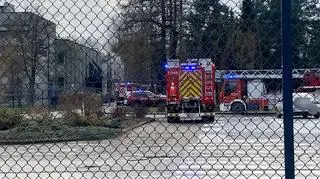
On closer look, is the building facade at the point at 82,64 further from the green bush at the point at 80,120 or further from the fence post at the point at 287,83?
the green bush at the point at 80,120

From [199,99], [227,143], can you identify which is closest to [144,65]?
[227,143]

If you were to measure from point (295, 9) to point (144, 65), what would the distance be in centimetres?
176

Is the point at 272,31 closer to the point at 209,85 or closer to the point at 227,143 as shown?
the point at 227,143

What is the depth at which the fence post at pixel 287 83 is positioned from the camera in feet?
17.2

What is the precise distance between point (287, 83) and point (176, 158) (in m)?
9.37

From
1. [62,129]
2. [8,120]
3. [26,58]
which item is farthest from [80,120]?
[26,58]

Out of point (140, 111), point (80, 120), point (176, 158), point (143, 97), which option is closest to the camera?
point (143, 97)

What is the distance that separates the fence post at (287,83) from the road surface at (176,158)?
4.88 metres

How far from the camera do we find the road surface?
11.7 meters

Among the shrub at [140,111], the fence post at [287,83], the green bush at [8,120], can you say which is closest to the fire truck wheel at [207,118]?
the shrub at [140,111]

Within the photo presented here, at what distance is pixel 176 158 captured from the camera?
14508 mm

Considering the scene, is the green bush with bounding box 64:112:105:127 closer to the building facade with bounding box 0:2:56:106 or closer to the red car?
the red car

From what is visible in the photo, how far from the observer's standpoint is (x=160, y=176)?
1148cm

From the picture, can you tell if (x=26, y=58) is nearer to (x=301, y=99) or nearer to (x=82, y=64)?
(x=82, y=64)
